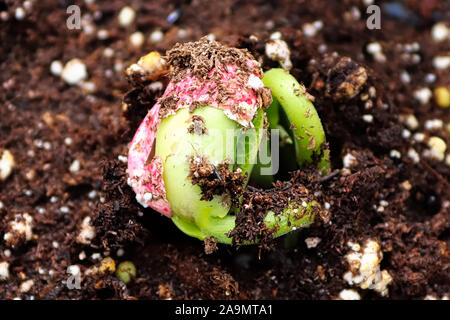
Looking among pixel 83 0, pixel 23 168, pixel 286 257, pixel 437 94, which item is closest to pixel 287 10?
pixel 437 94

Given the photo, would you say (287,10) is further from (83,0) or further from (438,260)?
(438,260)

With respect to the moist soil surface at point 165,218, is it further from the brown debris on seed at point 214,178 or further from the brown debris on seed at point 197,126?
the brown debris on seed at point 197,126

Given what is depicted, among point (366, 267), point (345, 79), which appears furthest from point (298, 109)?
point (366, 267)

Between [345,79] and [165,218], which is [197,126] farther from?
[345,79]

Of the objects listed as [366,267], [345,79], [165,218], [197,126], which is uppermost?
[345,79]

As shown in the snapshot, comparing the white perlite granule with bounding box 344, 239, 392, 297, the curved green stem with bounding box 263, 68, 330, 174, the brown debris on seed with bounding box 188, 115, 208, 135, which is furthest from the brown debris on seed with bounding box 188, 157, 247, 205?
the white perlite granule with bounding box 344, 239, 392, 297

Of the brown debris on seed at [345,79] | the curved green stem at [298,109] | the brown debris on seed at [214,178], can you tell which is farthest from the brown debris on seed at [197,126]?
the brown debris on seed at [345,79]

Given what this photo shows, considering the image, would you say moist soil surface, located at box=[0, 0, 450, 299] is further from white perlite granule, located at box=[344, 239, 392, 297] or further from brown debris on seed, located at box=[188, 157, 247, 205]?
brown debris on seed, located at box=[188, 157, 247, 205]
